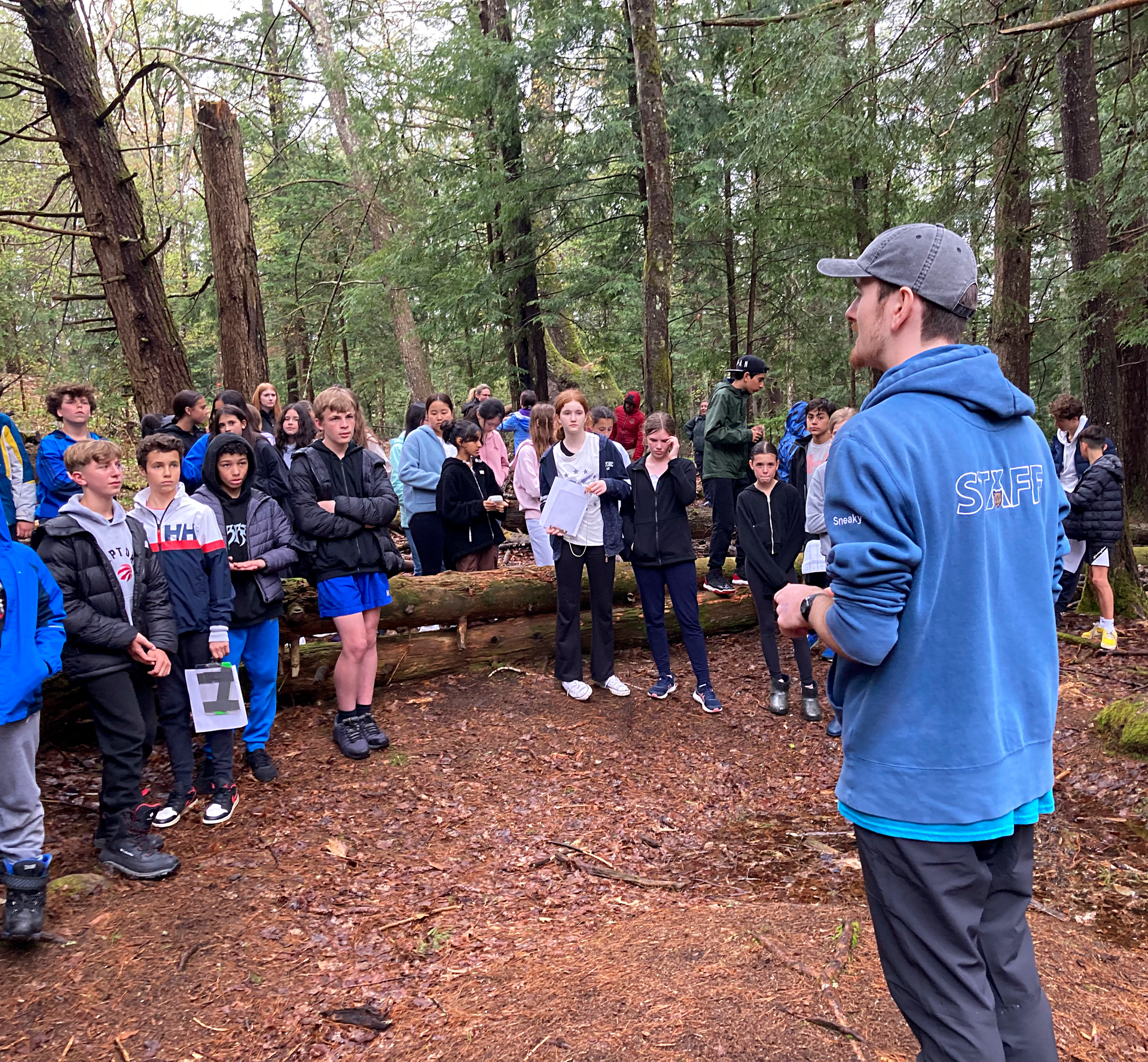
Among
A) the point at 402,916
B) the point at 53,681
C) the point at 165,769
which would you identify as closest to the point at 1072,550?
the point at 402,916

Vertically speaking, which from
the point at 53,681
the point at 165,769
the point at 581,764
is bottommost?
the point at 581,764

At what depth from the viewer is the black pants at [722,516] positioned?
29.1ft

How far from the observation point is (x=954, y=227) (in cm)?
956

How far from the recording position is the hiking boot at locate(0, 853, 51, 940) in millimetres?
3512

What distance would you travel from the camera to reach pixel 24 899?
11.6 feet

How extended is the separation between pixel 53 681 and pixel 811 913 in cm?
479

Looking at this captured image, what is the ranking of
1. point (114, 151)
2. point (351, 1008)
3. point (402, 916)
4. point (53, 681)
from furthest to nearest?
1. point (114, 151)
2. point (53, 681)
3. point (402, 916)
4. point (351, 1008)

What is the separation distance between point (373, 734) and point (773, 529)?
11.3ft

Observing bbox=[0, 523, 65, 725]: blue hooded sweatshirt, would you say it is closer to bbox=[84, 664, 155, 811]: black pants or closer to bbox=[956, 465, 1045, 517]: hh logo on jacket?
bbox=[84, 664, 155, 811]: black pants

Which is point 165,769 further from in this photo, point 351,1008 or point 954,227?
point 954,227

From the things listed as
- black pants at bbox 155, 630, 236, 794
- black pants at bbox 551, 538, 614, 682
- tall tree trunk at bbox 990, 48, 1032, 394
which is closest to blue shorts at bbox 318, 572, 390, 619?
black pants at bbox 155, 630, 236, 794

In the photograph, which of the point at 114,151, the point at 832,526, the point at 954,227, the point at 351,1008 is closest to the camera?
the point at 832,526

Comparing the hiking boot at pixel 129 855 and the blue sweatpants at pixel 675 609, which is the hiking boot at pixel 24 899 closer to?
the hiking boot at pixel 129 855

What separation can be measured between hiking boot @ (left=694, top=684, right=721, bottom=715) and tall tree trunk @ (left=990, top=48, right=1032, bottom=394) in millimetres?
4534
